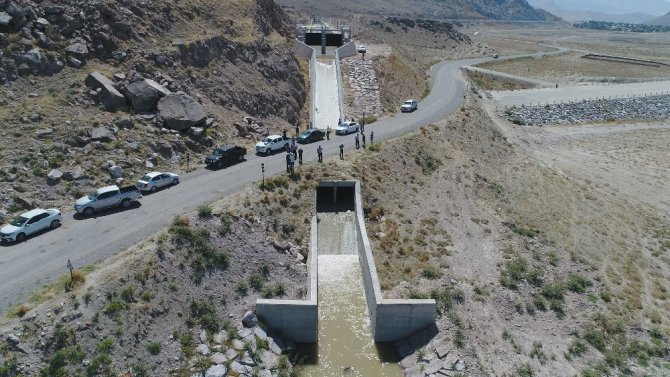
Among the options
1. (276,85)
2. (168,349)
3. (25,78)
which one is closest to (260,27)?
(276,85)

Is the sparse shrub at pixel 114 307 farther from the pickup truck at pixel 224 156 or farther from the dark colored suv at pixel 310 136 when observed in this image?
the dark colored suv at pixel 310 136

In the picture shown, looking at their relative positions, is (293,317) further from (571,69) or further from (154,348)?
(571,69)

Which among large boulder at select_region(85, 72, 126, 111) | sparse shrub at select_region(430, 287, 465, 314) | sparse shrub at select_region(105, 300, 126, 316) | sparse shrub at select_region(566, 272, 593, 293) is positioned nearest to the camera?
sparse shrub at select_region(105, 300, 126, 316)

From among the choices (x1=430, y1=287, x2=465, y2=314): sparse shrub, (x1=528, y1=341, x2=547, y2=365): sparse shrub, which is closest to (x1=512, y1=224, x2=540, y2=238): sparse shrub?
(x1=430, y1=287, x2=465, y2=314): sparse shrub

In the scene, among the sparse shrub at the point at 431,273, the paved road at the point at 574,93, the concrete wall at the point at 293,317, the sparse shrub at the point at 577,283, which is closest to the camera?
the concrete wall at the point at 293,317

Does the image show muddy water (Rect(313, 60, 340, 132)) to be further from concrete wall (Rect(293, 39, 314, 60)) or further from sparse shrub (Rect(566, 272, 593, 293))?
sparse shrub (Rect(566, 272, 593, 293))

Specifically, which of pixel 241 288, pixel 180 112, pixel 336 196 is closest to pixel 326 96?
pixel 180 112

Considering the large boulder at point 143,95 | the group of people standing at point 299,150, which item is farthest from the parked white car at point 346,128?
the large boulder at point 143,95
